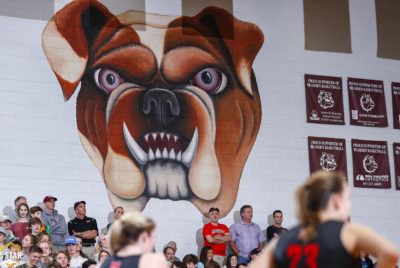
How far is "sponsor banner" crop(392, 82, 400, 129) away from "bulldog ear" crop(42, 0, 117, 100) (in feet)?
20.9

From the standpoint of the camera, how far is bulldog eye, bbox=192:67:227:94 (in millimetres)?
13445

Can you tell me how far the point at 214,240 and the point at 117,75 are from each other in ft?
12.2

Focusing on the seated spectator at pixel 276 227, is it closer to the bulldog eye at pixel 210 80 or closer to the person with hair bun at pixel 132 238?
the bulldog eye at pixel 210 80

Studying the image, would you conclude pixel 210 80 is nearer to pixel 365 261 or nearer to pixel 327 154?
pixel 327 154

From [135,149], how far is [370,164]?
4.98 m

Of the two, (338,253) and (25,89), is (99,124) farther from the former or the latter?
(338,253)

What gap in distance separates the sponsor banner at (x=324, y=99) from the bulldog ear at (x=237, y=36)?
1278 millimetres

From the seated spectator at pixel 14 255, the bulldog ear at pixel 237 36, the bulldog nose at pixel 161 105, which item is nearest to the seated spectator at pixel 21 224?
the seated spectator at pixel 14 255

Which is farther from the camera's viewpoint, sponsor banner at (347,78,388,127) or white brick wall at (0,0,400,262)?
sponsor banner at (347,78,388,127)

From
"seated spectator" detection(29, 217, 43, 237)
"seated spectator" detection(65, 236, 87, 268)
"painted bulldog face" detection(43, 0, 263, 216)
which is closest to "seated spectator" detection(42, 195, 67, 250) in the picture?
"seated spectator" detection(29, 217, 43, 237)

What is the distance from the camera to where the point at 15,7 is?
1257 centimetres

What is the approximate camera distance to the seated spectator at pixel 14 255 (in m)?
9.33

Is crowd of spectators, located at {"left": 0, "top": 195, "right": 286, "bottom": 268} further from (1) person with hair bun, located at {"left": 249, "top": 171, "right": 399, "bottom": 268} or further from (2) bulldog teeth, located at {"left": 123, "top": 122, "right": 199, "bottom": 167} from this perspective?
(1) person with hair bun, located at {"left": 249, "top": 171, "right": 399, "bottom": 268}

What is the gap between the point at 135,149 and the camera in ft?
41.8
